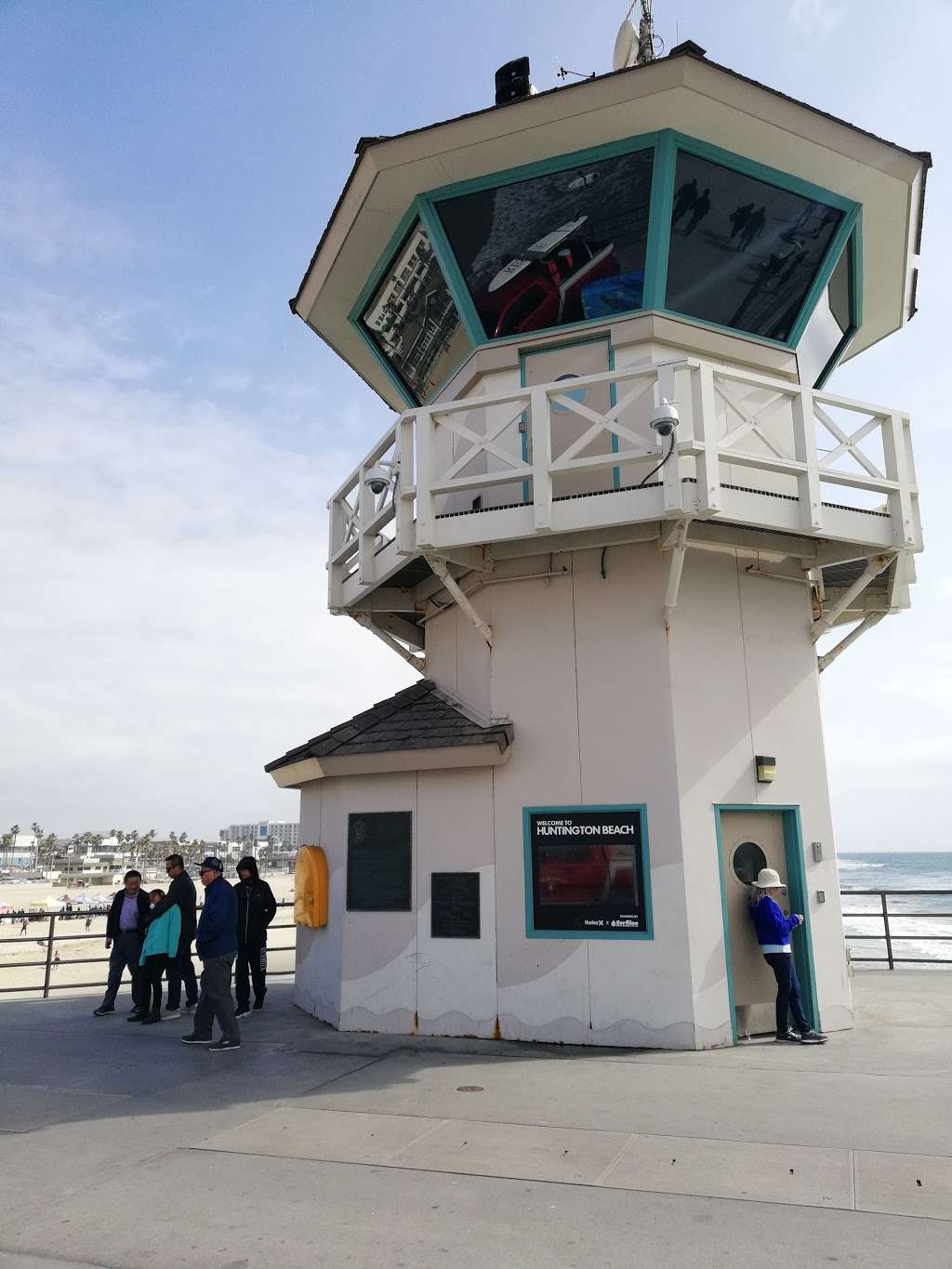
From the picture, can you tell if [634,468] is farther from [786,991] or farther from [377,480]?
[786,991]

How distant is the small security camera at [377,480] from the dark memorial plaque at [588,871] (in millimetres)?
4125

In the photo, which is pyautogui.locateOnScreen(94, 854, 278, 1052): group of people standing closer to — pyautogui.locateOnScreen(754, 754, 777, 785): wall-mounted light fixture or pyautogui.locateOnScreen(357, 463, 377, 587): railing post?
pyautogui.locateOnScreen(357, 463, 377, 587): railing post

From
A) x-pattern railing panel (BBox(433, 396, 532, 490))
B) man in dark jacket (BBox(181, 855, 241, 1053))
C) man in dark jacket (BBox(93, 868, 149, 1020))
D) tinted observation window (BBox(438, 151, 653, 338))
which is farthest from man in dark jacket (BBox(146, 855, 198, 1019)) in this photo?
tinted observation window (BBox(438, 151, 653, 338))

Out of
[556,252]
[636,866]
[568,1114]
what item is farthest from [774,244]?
[568,1114]

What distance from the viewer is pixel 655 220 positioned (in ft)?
33.0

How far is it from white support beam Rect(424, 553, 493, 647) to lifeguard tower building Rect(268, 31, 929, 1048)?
0.12 feet

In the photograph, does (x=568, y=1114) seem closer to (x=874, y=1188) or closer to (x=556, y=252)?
(x=874, y=1188)

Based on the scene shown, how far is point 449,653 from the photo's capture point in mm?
11438

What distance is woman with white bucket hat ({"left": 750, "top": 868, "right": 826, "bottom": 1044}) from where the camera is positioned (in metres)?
9.19

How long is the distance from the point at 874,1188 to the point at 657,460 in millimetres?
6464

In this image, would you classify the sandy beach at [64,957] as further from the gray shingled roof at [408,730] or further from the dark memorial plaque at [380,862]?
the gray shingled roof at [408,730]

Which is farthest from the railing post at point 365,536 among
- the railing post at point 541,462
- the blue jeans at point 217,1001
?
the blue jeans at point 217,1001

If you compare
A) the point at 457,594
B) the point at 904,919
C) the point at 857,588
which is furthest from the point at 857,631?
the point at 904,919

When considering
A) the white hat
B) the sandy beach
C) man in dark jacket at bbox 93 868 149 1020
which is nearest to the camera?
the white hat
